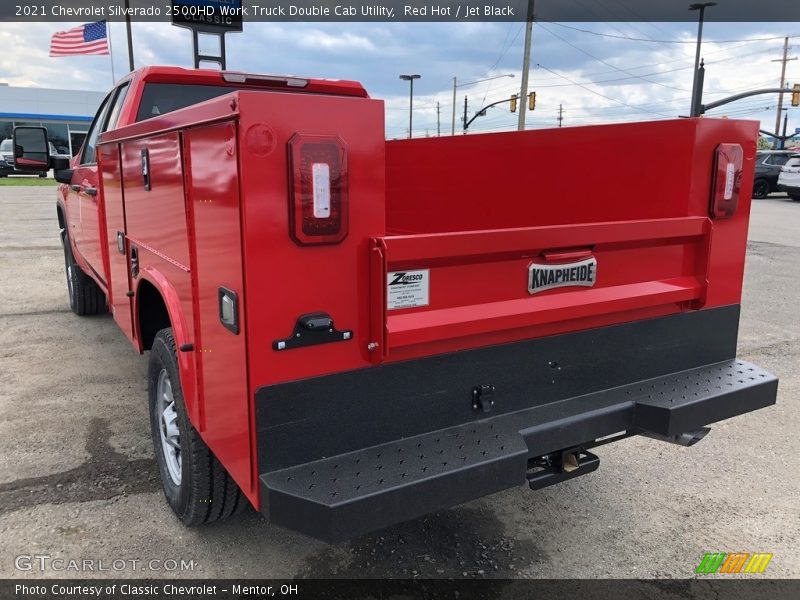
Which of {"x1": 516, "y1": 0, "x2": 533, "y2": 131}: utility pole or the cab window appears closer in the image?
the cab window

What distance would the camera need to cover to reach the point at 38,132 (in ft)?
17.4

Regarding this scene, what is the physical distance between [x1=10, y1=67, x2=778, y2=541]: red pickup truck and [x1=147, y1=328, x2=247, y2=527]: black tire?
0.01 metres

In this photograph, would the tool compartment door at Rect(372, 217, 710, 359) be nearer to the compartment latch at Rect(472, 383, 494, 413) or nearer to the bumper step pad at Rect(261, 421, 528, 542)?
the compartment latch at Rect(472, 383, 494, 413)

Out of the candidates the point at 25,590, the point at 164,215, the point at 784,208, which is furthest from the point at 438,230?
the point at 784,208

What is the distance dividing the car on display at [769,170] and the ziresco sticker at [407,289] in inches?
1064

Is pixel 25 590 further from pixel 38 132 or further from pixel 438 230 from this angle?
pixel 38 132

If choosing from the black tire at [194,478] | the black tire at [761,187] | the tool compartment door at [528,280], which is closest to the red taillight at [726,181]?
the tool compartment door at [528,280]

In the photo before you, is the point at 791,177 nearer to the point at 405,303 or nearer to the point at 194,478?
the point at 405,303

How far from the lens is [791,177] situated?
2361 cm

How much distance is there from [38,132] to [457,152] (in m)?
3.75

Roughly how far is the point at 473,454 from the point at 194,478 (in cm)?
119

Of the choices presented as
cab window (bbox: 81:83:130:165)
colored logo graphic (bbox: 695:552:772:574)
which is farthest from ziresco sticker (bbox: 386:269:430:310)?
cab window (bbox: 81:83:130:165)

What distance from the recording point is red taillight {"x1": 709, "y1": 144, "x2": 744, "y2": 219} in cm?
282

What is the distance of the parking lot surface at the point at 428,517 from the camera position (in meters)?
2.74
